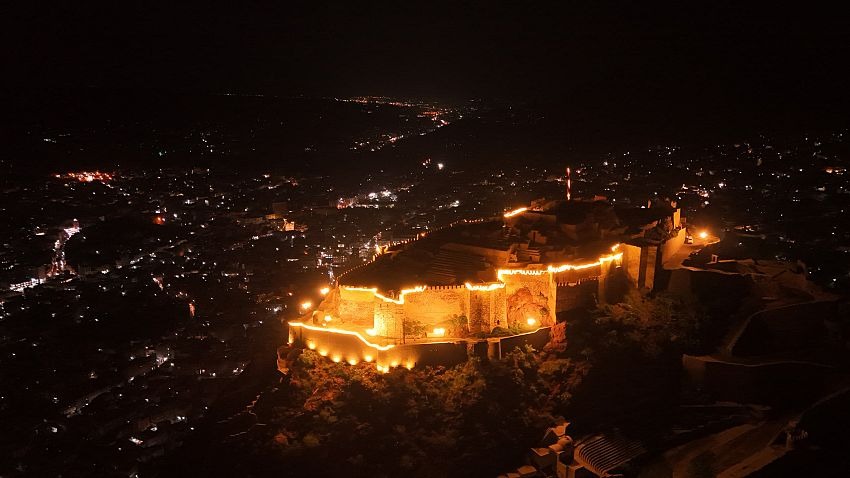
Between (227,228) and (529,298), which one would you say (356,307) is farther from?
(227,228)

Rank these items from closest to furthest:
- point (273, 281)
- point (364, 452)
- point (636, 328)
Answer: point (364, 452)
point (636, 328)
point (273, 281)

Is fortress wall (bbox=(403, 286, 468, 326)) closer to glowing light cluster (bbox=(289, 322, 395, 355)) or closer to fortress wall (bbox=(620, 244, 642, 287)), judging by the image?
glowing light cluster (bbox=(289, 322, 395, 355))

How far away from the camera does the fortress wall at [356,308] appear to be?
2089 centimetres

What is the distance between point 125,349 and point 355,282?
21712 millimetres

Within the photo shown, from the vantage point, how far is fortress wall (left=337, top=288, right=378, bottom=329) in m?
20.9

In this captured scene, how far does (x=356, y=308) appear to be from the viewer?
832 inches

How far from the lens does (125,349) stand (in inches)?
1409

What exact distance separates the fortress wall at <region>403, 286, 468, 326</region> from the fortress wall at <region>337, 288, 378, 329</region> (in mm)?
1620

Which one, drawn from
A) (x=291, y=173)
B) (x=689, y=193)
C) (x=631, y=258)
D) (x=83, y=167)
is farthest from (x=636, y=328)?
(x=83, y=167)

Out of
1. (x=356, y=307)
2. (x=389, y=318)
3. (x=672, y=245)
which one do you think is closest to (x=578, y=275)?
(x=672, y=245)

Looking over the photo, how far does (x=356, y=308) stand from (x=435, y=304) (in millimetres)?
3079

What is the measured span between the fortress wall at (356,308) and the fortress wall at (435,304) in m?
1.62

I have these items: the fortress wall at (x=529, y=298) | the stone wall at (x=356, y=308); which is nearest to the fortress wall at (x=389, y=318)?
the stone wall at (x=356, y=308)

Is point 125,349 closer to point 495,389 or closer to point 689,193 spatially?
point 495,389
